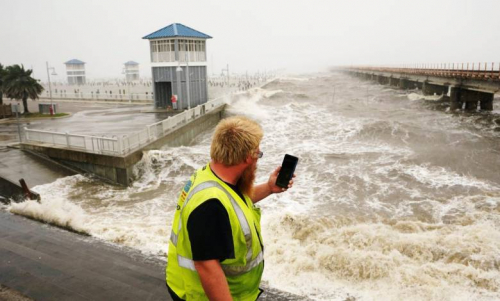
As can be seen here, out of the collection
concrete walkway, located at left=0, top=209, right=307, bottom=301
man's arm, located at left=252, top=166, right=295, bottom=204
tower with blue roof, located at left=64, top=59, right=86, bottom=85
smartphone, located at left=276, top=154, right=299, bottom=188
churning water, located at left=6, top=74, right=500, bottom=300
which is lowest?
churning water, located at left=6, top=74, right=500, bottom=300

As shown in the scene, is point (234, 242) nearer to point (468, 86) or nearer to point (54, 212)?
point (54, 212)

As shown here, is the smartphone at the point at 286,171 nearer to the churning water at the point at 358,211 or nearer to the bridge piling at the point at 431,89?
the churning water at the point at 358,211

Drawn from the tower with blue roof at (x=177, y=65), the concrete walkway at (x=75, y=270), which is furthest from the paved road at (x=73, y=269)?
the tower with blue roof at (x=177, y=65)

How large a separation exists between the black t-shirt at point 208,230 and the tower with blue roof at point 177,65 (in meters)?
26.5

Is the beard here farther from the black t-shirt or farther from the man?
the black t-shirt

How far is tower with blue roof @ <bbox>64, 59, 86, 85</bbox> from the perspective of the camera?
109625 millimetres

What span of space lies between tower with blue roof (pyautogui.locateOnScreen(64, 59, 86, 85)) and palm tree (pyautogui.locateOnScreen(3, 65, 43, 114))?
281ft

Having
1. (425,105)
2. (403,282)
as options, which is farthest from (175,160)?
(425,105)

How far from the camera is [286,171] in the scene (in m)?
2.97

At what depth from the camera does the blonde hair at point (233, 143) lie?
91.0 inches

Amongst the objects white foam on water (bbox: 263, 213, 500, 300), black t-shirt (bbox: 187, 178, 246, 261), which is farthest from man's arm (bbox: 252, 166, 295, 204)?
white foam on water (bbox: 263, 213, 500, 300)

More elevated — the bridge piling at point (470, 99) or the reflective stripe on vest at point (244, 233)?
the reflective stripe on vest at point (244, 233)

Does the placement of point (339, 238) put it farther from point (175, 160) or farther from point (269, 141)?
point (269, 141)

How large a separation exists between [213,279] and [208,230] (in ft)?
0.97
